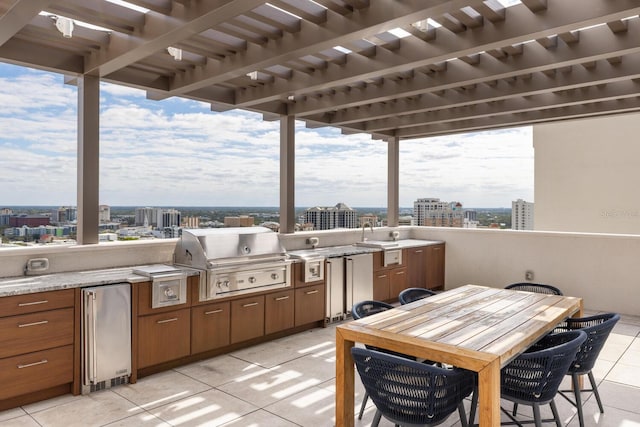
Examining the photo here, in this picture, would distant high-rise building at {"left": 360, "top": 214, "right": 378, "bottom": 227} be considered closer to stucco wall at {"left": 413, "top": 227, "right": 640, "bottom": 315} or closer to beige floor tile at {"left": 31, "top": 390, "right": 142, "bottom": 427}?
stucco wall at {"left": 413, "top": 227, "right": 640, "bottom": 315}

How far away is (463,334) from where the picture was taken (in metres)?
2.23

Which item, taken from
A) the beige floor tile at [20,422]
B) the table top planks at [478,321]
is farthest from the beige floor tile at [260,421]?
the beige floor tile at [20,422]

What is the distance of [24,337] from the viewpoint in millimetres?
2775

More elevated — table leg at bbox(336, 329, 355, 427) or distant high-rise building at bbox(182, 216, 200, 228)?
distant high-rise building at bbox(182, 216, 200, 228)

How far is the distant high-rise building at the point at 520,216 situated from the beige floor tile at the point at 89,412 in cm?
558

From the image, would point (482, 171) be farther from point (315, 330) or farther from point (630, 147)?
point (315, 330)

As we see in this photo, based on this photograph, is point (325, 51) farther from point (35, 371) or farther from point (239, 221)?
point (35, 371)

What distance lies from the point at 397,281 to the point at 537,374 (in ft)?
12.1

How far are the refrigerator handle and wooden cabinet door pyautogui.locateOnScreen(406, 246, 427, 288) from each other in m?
4.07

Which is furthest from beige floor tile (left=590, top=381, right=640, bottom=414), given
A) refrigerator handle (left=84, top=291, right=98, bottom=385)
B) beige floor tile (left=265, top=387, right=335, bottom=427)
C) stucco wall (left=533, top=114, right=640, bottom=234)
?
stucco wall (left=533, top=114, right=640, bottom=234)

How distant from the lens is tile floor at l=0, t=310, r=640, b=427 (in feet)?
8.74

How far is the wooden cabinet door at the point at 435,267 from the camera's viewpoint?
6457mm

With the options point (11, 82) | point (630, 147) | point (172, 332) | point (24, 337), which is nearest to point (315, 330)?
point (172, 332)

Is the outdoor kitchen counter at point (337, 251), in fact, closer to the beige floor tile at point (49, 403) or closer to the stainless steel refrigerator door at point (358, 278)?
the stainless steel refrigerator door at point (358, 278)
